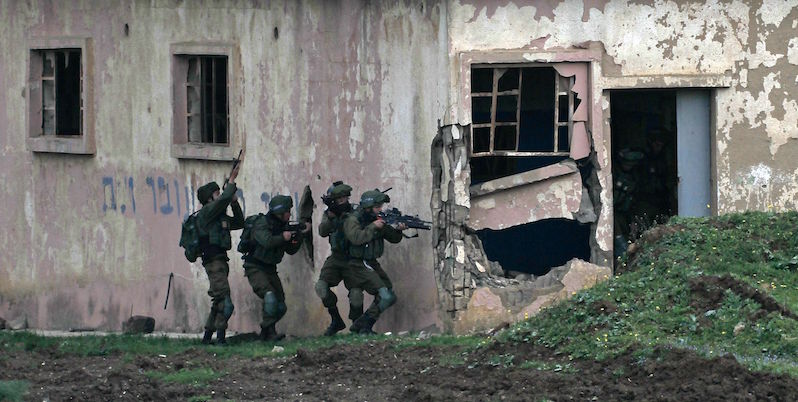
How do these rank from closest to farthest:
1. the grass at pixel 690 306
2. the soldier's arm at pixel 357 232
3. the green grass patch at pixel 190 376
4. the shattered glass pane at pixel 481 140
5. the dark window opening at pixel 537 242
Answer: the grass at pixel 690 306
the green grass patch at pixel 190 376
the soldier's arm at pixel 357 232
the shattered glass pane at pixel 481 140
the dark window opening at pixel 537 242

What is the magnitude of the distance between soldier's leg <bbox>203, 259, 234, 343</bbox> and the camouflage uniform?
24 centimetres

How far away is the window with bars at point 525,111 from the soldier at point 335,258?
4.59ft

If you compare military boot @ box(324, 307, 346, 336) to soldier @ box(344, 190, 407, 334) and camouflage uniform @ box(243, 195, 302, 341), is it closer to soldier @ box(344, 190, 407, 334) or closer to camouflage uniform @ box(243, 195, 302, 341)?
soldier @ box(344, 190, 407, 334)

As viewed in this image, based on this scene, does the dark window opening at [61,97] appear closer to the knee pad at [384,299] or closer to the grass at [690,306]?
the knee pad at [384,299]

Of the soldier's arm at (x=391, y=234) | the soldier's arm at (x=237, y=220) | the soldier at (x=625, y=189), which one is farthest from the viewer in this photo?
the soldier at (x=625, y=189)

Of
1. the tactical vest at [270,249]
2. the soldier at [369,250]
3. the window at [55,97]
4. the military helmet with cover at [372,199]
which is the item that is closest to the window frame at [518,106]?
the military helmet with cover at [372,199]

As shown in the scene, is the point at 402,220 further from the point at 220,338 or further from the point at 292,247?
the point at 220,338

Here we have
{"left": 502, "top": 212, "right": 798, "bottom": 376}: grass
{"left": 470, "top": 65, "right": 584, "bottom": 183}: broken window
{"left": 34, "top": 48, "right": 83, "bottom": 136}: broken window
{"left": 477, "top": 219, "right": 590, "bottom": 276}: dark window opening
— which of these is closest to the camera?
{"left": 502, "top": 212, "right": 798, "bottom": 376}: grass

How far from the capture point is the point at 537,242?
808 inches

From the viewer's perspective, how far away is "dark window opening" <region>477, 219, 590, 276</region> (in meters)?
20.4

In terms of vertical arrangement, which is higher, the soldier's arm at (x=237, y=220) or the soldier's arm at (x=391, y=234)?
the soldier's arm at (x=237, y=220)

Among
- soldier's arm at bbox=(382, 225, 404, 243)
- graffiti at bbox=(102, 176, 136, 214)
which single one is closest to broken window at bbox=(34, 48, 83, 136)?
graffiti at bbox=(102, 176, 136, 214)

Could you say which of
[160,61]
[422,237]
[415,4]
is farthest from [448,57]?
[160,61]

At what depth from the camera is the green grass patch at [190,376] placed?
1519 cm
